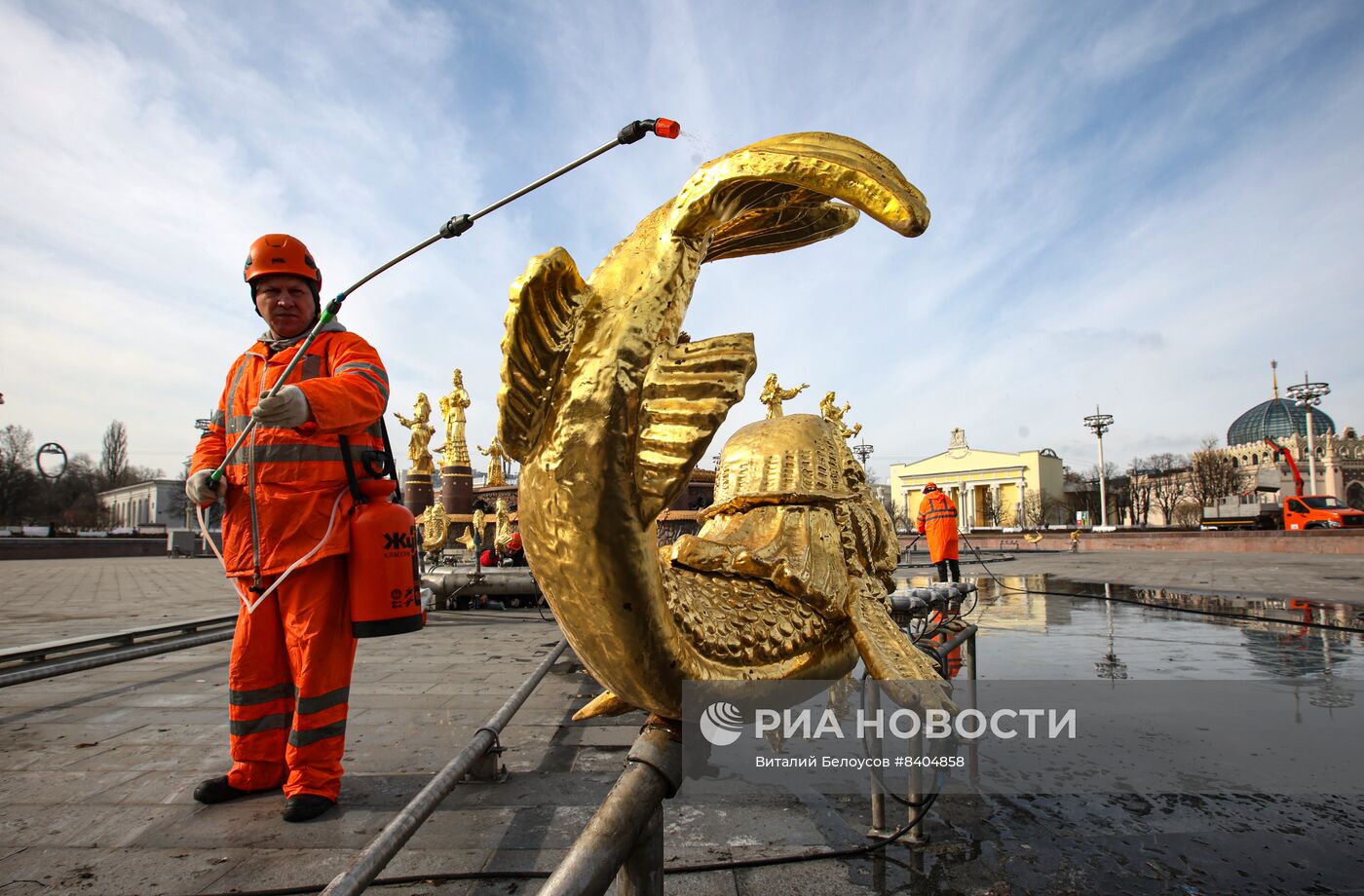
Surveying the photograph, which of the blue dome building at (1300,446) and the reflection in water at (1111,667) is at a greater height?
the blue dome building at (1300,446)

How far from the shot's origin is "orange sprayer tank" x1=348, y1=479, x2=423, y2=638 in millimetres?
2084

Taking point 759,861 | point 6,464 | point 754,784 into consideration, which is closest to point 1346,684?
point 754,784

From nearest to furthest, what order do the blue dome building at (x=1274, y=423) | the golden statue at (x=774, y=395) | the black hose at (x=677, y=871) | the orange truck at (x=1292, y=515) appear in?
the black hose at (x=677, y=871) < the golden statue at (x=774, y=395) < the orange truck at (x=1292, y=515) < the blue dome building at (x=1274, y=423)

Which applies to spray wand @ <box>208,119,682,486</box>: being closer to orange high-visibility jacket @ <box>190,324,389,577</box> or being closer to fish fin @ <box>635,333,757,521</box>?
orange high-visibility jacket @ <box>190,324,389,577</box>

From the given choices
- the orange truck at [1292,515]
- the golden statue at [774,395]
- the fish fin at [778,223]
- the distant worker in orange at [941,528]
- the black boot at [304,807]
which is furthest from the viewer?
the orange truck at [1292,515]

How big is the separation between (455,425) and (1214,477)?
1812 inches

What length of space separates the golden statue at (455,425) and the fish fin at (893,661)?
16.5m

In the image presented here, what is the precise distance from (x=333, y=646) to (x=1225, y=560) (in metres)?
19.6

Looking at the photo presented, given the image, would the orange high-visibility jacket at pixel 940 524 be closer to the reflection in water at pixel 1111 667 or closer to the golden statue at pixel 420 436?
the reflection in water at pixel 1111 667

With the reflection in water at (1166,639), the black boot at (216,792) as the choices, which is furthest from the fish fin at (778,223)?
the reflection in water at (1166,639)

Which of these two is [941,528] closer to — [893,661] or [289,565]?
[893,661]

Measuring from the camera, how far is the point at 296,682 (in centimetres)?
215

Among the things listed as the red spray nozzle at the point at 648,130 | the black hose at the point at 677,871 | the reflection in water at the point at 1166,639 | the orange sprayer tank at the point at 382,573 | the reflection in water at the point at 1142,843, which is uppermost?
the red spray nozzle at the point at 648,130

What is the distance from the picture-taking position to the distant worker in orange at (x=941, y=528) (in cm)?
826
